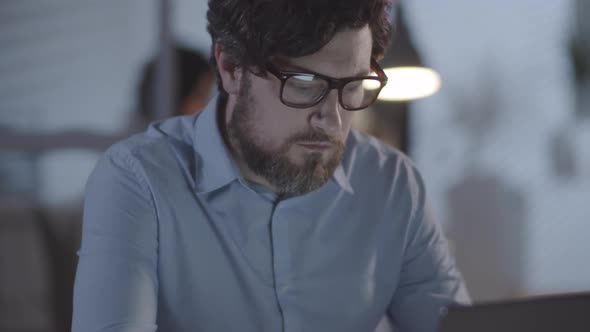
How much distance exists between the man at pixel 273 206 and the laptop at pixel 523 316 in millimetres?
599

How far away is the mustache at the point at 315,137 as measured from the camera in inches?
51.9

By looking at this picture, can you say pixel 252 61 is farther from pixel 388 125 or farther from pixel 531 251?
pixel 531 251

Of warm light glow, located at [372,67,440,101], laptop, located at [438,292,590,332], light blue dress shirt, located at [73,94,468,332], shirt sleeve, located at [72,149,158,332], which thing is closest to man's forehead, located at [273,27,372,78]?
light blue dress shirt, located at [73,94,468,332]

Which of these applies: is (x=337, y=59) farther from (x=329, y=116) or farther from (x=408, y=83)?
(x=408, y=83)

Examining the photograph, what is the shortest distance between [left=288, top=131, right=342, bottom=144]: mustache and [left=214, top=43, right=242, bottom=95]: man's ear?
19cm

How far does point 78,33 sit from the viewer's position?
3.25m

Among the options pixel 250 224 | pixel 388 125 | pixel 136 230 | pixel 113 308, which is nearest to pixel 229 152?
pixel 250 224

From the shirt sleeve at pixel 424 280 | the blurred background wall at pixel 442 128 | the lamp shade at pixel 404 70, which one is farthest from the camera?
the blurred background wall at pixel 442 128

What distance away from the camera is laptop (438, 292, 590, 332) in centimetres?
72

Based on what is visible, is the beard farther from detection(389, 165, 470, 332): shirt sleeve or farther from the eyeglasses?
detection(389, 165, 470, 332): shirt sleeve

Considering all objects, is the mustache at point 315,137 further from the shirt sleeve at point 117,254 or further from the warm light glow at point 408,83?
the warm light glow at point 408,83

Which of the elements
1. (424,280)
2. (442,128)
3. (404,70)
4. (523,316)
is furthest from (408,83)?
(523,316)

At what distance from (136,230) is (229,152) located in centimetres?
31

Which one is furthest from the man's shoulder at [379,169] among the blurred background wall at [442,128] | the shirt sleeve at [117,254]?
the blurred background wall at [442,128]
